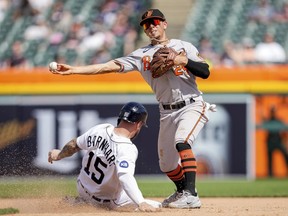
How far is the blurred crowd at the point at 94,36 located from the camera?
1421cm

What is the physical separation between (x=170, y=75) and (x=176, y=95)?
203 millimetres

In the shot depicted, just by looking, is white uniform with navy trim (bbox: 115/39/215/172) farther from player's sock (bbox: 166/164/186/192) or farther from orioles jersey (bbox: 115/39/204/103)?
player's sock (bbox: 166/164/186/192)

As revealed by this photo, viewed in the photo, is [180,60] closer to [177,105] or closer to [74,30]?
[177,105]

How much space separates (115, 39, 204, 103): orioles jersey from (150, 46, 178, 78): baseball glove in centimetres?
14

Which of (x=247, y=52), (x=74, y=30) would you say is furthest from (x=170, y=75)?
(x=74, y=30)

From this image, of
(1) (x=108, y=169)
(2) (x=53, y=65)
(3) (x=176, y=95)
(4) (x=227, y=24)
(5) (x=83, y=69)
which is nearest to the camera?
(1) (x=108, y=169)

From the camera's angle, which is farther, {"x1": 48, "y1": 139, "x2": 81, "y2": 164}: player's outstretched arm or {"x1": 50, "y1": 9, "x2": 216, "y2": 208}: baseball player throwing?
{"x1": 50, "y1": 9, "x2": 216, "y2": 208}: baseball player throwing

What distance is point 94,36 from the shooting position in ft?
49.2

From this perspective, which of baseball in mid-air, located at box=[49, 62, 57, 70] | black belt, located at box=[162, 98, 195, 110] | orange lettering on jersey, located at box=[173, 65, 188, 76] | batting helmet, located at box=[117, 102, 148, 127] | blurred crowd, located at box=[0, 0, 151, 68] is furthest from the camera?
blurred crowd, located at box=[0, 0, 151, 68]

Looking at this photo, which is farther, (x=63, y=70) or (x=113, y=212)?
(x=63, y=70)

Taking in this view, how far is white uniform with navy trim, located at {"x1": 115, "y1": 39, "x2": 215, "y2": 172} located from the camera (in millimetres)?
7941

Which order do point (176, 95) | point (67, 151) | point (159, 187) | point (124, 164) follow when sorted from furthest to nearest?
point (159, 187)
point (176, 95)
point (67, 151)
point (124, 164)

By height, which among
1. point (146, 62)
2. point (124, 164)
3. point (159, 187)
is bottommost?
point (159, 187)

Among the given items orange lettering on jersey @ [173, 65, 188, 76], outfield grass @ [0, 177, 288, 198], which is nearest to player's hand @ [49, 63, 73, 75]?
orange lettering on jersey @ [173, 65, 188, 76]
